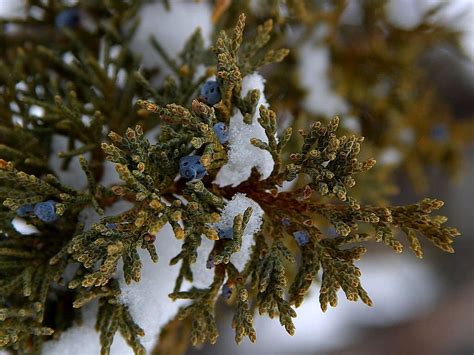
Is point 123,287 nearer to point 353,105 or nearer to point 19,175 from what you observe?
point 19,175

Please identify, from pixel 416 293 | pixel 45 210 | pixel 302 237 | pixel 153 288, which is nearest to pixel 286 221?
pixel 302 237

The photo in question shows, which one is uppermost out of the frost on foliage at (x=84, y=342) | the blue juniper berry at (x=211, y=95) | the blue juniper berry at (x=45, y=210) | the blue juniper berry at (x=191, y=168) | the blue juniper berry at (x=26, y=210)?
the blue juniper berry at (x=211, y=95)

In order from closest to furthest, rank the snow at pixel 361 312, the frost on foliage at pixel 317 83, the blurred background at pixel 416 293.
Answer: the frost on foliage at pixel 317 83
the blurred background at pixel 416 293
the snow at pixel 361 312

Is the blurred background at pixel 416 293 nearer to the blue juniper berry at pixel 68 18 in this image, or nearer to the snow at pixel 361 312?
the snow at pixel 361 312

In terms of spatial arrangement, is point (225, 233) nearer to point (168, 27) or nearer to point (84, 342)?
point (84, 342)

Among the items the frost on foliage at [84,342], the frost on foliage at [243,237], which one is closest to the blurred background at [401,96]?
the frost on foliage at [243,237]

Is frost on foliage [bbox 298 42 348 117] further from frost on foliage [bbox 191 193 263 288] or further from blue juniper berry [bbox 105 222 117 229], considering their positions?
blue juniper berry [bbox 105 222 117 229]

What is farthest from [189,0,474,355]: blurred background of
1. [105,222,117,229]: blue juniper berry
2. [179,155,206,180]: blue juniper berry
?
[105,222,117,229]: blue juniper berry

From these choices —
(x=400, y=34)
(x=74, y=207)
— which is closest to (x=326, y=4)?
(x=400, y=34)
